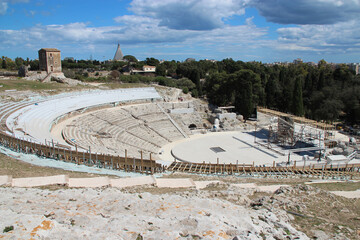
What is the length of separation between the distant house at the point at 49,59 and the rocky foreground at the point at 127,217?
4267 cm

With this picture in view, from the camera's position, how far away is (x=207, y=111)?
47188 mm

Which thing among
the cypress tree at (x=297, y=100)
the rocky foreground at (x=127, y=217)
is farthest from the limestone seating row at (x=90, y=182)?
the cypress tree at (x=297, y=100)

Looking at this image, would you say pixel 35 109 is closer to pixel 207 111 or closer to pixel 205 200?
pixel 205 200

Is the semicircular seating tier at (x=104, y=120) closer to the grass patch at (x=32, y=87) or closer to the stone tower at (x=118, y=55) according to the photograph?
the grass patch at (x=32, y=87)

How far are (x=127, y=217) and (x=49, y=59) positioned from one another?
46661 millimetres

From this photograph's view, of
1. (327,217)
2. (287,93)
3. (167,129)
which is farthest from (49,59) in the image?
(327,217)

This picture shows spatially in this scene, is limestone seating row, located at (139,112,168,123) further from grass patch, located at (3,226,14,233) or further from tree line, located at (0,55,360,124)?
grass patch, located at (3,226,14,233)

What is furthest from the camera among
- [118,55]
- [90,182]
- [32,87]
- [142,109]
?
[118,55]

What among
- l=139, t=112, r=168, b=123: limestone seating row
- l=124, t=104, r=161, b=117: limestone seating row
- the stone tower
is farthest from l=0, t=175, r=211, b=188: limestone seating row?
the stone tower

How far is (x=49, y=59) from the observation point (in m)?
46.2

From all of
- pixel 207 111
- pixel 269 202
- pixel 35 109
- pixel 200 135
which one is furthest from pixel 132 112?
pixel 269 202

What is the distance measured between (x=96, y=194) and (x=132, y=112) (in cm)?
2814

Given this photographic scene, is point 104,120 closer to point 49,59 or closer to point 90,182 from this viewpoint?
point 90,182

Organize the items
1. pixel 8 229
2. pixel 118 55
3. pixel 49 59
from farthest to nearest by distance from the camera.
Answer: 1. pixel 118 55
2. pixel 49 59
3. pixel 8 229
